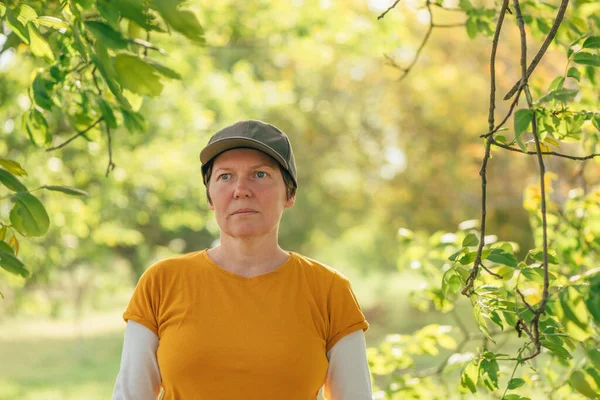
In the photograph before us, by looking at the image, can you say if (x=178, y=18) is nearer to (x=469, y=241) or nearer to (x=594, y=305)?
(x=594, y=305)

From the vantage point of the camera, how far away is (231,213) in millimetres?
1697

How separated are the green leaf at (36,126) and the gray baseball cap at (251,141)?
536 millimetres

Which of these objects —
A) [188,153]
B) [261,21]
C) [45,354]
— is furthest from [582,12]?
[45,354]

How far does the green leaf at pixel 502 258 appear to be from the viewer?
148 cm

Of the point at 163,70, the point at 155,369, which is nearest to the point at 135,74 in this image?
the point at 163,70

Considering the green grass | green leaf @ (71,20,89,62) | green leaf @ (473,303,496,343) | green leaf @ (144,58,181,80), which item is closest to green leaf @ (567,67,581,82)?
green leaf @ (473,303,496,343)

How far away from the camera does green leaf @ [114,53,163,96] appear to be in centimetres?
110

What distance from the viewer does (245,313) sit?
5.41ft

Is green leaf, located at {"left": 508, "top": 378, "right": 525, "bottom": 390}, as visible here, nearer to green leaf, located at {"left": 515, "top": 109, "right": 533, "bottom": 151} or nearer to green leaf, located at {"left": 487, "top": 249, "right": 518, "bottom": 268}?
green leaf, located at {"left": 487, "top": 249, "right": 518, "bottom": 268}

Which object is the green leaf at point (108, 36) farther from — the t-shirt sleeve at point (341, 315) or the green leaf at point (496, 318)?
the green leaf at point (496, 318)

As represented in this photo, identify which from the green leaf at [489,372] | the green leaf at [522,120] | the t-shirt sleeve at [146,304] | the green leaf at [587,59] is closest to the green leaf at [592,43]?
the green leaf at [587,59]

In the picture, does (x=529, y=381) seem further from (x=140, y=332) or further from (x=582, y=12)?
(x=140, y=332)

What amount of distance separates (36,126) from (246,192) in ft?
2.30

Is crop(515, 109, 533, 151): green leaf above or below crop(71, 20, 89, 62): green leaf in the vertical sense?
below
